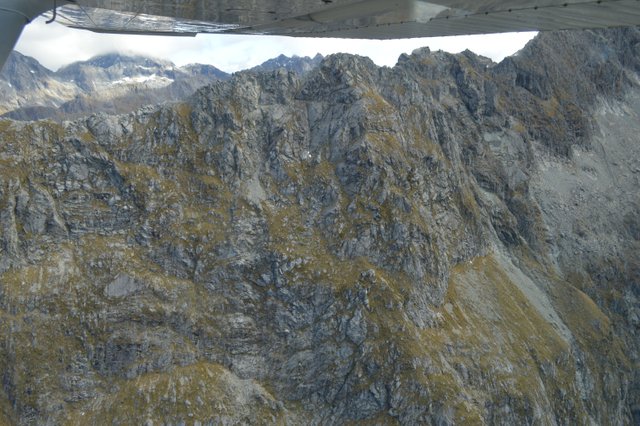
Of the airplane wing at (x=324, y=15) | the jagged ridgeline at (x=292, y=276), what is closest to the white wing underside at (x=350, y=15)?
the airplane wing at (x=324, y=15)

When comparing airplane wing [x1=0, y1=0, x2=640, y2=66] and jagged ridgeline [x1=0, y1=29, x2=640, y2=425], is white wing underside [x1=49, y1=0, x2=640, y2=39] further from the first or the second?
jagged ridgeline [x1=0, y1=29, x2=640, y2=425]

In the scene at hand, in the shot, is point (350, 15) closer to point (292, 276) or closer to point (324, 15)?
point (324, 15)

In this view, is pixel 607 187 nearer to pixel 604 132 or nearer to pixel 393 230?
pixel 604 132

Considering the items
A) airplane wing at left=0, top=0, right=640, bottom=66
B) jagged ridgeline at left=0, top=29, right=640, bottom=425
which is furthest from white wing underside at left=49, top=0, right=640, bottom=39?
jagged ridgeline at left=0, top=29, right=640, bottom=425

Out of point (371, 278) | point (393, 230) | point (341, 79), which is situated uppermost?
point (341, 79)

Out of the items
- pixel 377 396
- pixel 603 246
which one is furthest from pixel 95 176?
pixel 603 246

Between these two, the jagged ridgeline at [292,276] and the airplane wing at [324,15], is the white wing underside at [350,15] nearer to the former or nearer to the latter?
the airplane wing at [324,15]
